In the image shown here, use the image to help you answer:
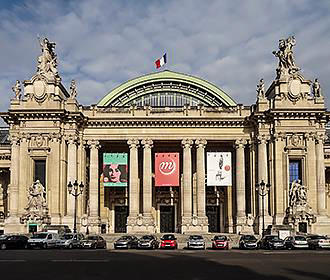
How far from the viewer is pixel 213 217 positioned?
71.6m

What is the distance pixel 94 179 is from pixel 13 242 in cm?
2093

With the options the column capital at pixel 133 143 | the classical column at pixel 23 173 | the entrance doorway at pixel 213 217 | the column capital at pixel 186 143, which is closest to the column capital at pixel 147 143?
the column capital at pixel 133 143

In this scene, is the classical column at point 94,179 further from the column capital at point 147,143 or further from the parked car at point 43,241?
the parked car at point 43,241

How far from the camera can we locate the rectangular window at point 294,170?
62688 mm

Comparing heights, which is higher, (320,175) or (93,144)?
(93,144)

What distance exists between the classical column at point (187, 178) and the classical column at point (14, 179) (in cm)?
2011

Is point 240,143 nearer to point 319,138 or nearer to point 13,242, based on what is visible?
point 319,138

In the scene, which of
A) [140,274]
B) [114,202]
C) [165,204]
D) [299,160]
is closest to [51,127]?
[114,202]

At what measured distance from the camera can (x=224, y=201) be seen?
70.9 meters

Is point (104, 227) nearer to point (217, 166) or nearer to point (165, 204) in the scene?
point (165, 204)

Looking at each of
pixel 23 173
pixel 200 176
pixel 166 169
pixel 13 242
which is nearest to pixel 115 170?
pixel 166 169

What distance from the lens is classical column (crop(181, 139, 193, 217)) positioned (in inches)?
2549

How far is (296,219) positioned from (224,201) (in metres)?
13.6

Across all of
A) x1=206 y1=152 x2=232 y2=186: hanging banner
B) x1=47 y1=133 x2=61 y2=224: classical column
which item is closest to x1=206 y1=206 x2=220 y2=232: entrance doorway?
x1=206 y1=152 x2=232 y2=186: hanging banner
